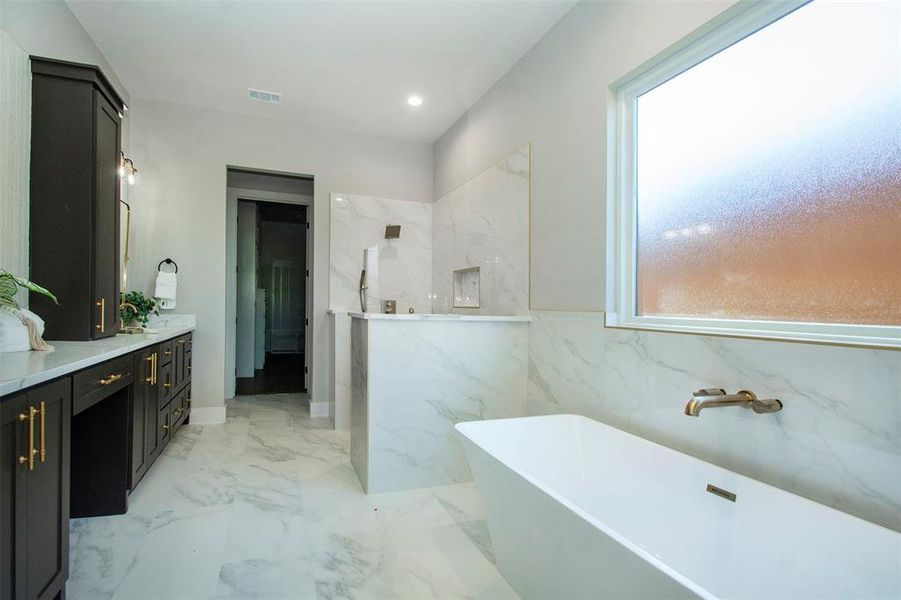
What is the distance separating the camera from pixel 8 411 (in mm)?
1107

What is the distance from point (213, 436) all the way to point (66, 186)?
214 centimetres

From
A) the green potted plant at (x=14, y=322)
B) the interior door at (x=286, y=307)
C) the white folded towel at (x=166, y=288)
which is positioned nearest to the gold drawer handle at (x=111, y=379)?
the green potted plant at (x=14, y=322)

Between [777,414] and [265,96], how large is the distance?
404 centimetres

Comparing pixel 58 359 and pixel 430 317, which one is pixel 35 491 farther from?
→ pixel 430 317

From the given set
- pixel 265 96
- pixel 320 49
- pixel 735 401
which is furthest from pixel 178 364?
pixel 735 401

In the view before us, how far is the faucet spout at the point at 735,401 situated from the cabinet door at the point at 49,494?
1.98 meters

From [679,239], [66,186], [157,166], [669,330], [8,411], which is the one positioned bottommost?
[8,411]

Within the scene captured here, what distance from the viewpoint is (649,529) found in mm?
1538

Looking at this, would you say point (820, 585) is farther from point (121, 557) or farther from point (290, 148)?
point (290, 148)

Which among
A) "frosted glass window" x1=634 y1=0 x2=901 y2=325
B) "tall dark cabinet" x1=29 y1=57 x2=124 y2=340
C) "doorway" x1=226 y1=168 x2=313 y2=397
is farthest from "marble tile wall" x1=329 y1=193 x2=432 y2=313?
"frosted glass window" x1=634 y1=0 x2=901 y2=325

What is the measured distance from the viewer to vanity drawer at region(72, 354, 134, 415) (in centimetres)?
154

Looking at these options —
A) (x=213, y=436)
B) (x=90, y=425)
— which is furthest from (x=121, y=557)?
(x=213, y=436)

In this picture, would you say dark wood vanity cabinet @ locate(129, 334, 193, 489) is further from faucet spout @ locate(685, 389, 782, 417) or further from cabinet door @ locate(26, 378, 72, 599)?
faucet spout @ locate(685, 389, 782, 417)

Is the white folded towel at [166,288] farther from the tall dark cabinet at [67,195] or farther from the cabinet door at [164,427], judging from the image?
the tall dark cabinet at [67,195]
